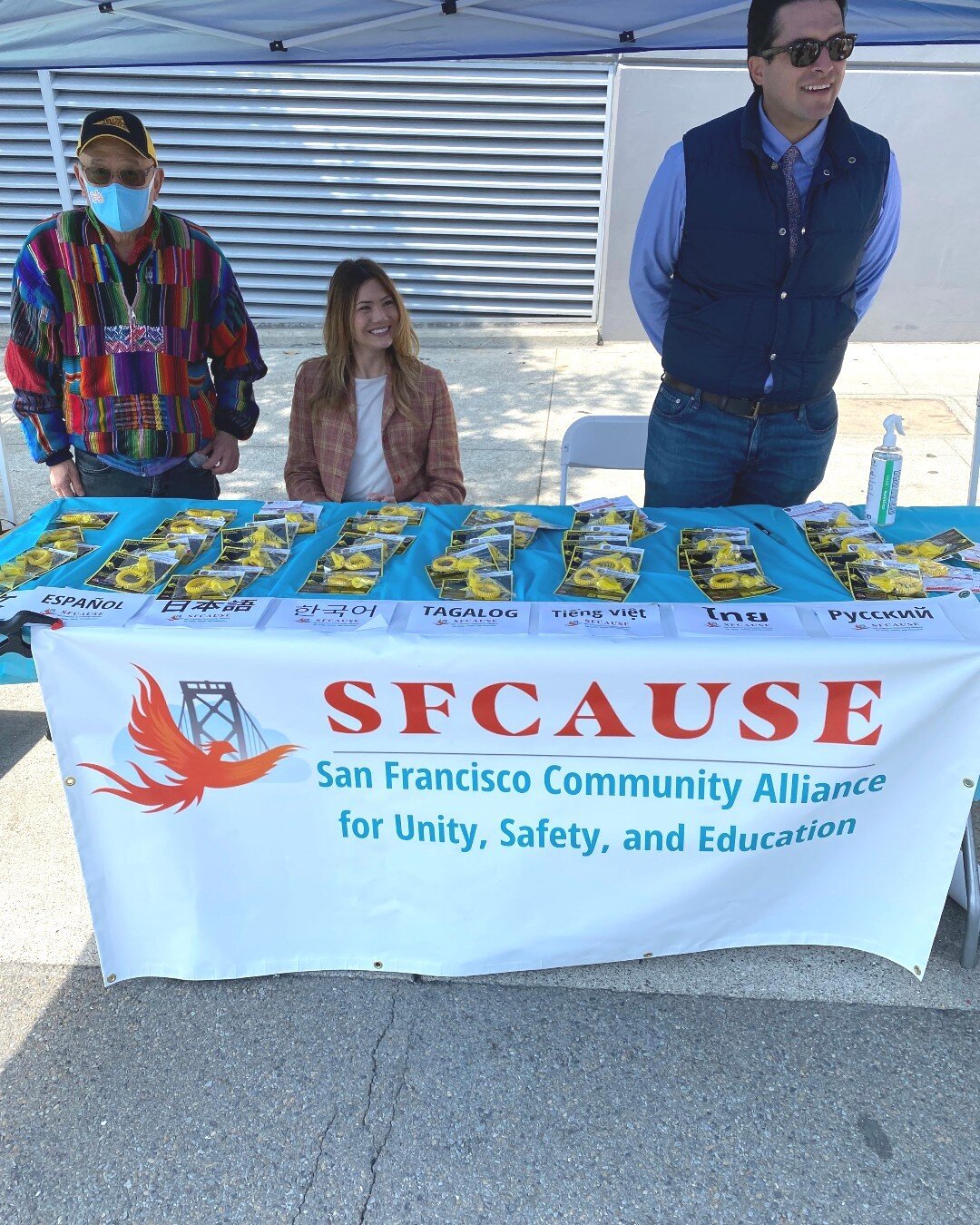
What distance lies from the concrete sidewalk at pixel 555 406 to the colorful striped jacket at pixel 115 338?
7.07ft

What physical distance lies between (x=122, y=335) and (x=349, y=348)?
644mm

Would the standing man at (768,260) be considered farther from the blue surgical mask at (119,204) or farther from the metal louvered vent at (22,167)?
the metal louvered vent at (22,167)

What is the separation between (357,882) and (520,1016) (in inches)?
18.6

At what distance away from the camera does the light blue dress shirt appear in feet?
7.85

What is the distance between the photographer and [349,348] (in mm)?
2930

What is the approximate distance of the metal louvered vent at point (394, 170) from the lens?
6.91 metres

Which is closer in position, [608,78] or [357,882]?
[357,882]

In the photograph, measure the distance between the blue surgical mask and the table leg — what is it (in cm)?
252

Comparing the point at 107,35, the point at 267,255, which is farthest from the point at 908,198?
the point at 107,35

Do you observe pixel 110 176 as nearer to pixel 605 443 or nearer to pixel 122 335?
pixel 122 335

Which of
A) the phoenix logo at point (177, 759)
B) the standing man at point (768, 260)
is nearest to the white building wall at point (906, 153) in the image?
the standing man at point (768, 260)

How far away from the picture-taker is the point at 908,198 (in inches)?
269

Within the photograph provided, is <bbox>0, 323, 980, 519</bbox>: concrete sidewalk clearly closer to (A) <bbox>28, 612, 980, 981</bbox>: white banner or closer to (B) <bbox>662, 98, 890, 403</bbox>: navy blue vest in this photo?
(B) <bbox>662, 98, 890, 403</bbox>: navy blue vest

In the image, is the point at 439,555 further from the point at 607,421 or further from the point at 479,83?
the point at 479,83
